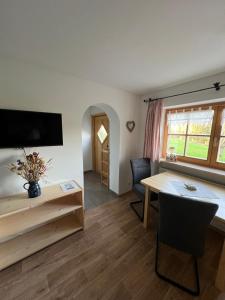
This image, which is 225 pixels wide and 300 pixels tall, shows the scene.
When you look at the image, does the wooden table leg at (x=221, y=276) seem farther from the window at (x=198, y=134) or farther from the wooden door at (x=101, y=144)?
the wooden door at (x=101, y=144)

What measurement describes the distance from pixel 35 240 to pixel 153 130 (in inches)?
101

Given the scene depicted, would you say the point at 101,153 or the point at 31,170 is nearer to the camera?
the point at 31,170

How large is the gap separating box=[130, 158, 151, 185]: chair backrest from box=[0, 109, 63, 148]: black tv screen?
52.4 inches

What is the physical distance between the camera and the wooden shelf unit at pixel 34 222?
1.50 meters

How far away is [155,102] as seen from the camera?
8.43ft

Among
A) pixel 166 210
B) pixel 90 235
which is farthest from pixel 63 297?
pixel 166 210

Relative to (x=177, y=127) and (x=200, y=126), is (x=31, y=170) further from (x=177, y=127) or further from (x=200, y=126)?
(x=200, y=126)

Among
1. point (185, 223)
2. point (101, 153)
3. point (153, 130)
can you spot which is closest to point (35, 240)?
point (185, 223)

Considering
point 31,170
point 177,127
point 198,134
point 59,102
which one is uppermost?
point 59,102

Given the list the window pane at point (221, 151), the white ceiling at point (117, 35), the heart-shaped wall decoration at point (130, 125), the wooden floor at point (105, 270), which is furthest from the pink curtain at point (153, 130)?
the wooden floor at point (105, 270)

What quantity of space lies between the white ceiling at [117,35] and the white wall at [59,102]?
0.16 meters

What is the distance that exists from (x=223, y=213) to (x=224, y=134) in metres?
1.33

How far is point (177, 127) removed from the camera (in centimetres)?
263

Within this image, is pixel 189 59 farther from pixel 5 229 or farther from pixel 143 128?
pixel 5 229
